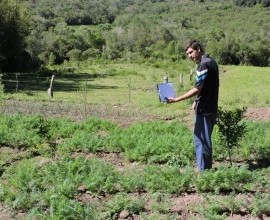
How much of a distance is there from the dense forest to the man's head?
108 feet

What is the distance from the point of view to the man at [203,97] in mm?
6996

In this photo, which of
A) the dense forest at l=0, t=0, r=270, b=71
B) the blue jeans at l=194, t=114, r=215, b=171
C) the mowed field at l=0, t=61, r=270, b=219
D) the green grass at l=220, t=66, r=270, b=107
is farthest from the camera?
the dense forest at l=0, t=0, r=270, b=71

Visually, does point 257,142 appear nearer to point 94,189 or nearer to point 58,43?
point 94,189

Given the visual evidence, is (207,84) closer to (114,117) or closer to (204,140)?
(204,140)

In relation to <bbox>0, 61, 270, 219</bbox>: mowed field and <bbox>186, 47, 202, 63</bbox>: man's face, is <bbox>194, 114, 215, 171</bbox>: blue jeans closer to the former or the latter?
<bbox>0, 61, 270, 219</bbox>: mowed field

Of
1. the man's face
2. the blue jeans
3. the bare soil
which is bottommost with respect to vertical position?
the bare soil

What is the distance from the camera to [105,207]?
6.04m

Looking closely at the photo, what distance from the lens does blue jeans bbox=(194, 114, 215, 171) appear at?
7.24 m

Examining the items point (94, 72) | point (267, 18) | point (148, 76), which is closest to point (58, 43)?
point (94, 72)

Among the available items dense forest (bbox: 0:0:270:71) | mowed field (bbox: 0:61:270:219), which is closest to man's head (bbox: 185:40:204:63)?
mowed field (bbox: 0:61:270:219)

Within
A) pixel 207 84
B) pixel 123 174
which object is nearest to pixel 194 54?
pixel 207 84

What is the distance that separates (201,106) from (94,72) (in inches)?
1496

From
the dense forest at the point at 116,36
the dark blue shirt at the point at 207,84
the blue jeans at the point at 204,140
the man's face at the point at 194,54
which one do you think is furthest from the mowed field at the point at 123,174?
the dense forest at the point at 116,36

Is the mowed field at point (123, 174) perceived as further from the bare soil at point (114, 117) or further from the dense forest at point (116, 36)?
the dense forest at point (116, 36)
